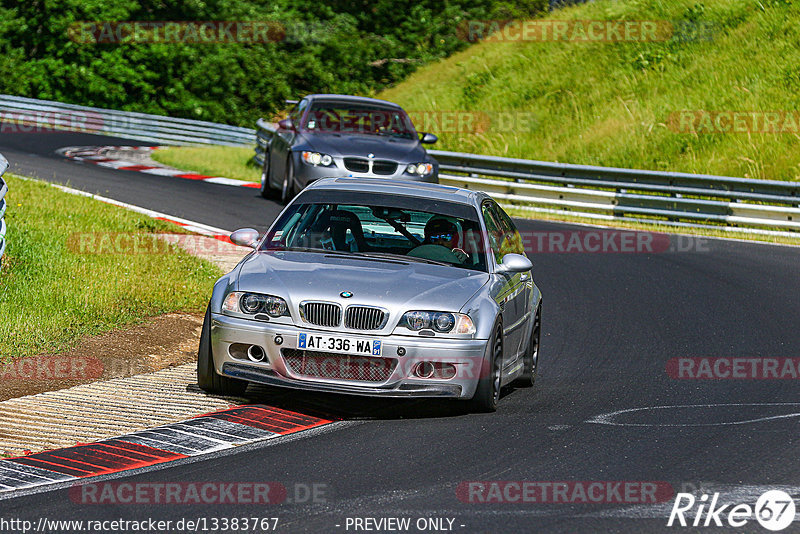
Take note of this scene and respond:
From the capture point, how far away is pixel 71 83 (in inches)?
1797

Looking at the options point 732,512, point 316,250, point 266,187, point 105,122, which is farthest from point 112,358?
point 105,122

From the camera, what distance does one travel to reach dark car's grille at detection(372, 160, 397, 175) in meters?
18.6

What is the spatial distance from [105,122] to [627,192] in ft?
68.9

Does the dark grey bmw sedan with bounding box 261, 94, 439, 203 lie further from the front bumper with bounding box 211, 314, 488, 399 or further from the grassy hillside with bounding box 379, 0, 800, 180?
the front bumper with bounding box 211, 314, 488, 399

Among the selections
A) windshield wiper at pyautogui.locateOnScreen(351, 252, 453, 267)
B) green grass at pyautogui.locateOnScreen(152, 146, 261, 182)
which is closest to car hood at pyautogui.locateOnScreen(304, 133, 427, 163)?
green grass at pyautogui.locateOnScreen(152, 146, 261, 182)

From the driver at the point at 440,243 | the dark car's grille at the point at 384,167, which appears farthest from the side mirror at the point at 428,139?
the driver at the point at 440,243

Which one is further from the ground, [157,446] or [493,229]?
[493,229]

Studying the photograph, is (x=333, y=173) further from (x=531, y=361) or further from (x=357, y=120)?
(x=531, y=361)

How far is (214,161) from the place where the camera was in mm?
29109

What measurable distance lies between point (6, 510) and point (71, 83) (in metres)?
41.8

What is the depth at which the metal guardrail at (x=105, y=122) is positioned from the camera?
38.2m

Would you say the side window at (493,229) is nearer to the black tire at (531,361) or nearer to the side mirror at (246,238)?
the black tire at (531,361)

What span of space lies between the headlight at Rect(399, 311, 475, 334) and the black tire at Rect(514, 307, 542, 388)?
1.54 metres

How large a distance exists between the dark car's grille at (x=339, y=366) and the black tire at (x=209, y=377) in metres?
0.61
